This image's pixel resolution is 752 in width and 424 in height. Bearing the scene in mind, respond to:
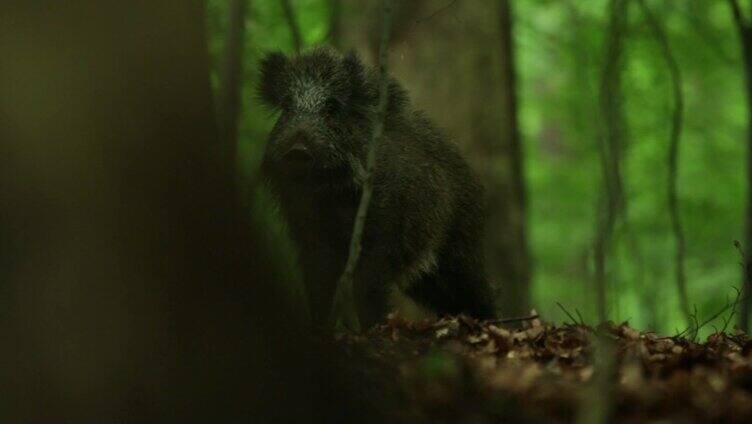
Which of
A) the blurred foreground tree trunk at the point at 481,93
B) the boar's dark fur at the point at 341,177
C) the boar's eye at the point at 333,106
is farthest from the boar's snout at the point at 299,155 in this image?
the blurred foreground tree trunk at the point at 481,93

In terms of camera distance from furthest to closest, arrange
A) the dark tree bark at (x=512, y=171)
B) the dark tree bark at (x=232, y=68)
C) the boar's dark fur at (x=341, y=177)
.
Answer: the dark tree bark at (x=512, y=171), the dark tree bark at (x=232, y=68), the boar's dark fur at (x=341, y=177)

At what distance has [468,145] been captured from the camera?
31.8 ft

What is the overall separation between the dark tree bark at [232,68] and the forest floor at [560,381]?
4.01 meters

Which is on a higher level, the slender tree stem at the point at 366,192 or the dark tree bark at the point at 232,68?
the dark tree bark at the point at 232,68

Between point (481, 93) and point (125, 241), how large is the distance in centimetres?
670

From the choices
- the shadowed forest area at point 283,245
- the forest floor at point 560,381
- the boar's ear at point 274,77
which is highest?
the boar's ear at point 274,77

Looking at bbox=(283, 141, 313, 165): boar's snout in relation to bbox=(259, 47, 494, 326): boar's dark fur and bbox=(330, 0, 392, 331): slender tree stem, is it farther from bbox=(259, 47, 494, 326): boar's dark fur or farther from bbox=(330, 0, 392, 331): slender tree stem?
bbox=(330, 0, 392, 331): slender tree stem

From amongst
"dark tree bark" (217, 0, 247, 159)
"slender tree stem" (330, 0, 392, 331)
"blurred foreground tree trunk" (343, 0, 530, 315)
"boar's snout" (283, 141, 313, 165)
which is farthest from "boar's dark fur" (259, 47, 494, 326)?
"blurred foreground tree trunk" (343, 0, 530, 315)

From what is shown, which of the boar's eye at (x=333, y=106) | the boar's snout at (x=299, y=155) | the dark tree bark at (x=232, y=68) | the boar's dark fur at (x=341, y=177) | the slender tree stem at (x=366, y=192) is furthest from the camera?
the dark tree bark at (x=232, y=68)

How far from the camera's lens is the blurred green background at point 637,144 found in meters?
13.1

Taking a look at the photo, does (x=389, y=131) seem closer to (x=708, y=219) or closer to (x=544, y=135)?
(x=708, y=219)

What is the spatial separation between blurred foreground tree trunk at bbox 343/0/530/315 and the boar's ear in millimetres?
2701

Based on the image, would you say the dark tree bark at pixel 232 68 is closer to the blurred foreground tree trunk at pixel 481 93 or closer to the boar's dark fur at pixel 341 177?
the blurred foreground tree trunk at pixel 481 93

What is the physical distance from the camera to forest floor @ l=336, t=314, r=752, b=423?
3.58 meters
